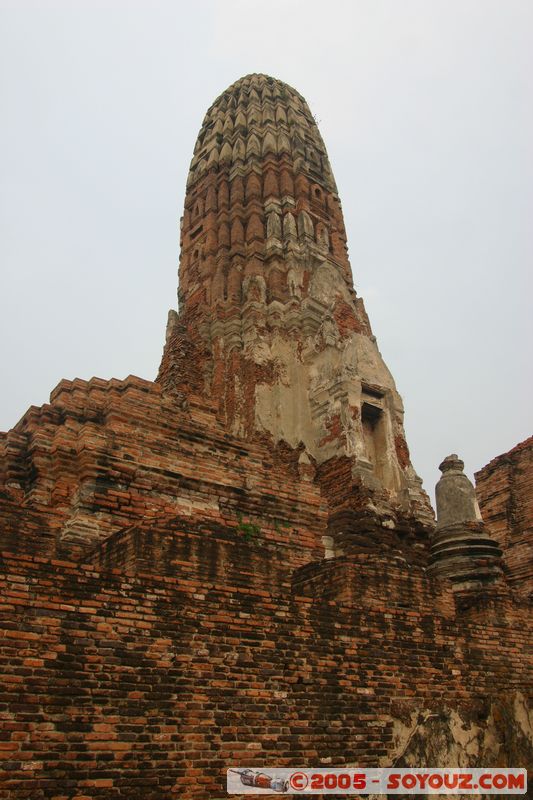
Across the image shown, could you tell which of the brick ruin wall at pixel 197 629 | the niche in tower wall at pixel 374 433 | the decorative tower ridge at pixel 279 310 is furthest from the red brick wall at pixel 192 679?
the niche in tower wall at pixel 374 433

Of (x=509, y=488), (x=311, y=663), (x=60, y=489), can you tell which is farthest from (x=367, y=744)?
(x=509, y=488)

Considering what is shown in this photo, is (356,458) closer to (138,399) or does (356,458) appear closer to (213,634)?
(138,399)

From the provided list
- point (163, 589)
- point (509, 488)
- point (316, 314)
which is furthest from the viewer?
point (509, 488)

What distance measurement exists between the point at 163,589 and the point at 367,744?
239cm

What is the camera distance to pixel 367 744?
6223 mm

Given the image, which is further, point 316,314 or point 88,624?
point 316,314

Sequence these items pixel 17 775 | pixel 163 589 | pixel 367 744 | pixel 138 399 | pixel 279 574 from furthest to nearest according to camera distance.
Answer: pixel 138 399
pixel 279 574
pixel 367 744
pixel 163 589
pixel 17 775

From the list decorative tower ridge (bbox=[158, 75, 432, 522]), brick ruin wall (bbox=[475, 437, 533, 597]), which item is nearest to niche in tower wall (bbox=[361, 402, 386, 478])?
decorative tower ridge (bbox=[158, 75, 432, 522])

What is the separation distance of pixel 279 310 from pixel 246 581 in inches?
386

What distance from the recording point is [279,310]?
16250 millimetres

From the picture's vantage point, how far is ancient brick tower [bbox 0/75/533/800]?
5.05m

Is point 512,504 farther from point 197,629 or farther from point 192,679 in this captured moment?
point 192,679

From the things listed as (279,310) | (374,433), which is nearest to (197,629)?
(374,433)

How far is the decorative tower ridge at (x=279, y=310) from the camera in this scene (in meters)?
14.1
